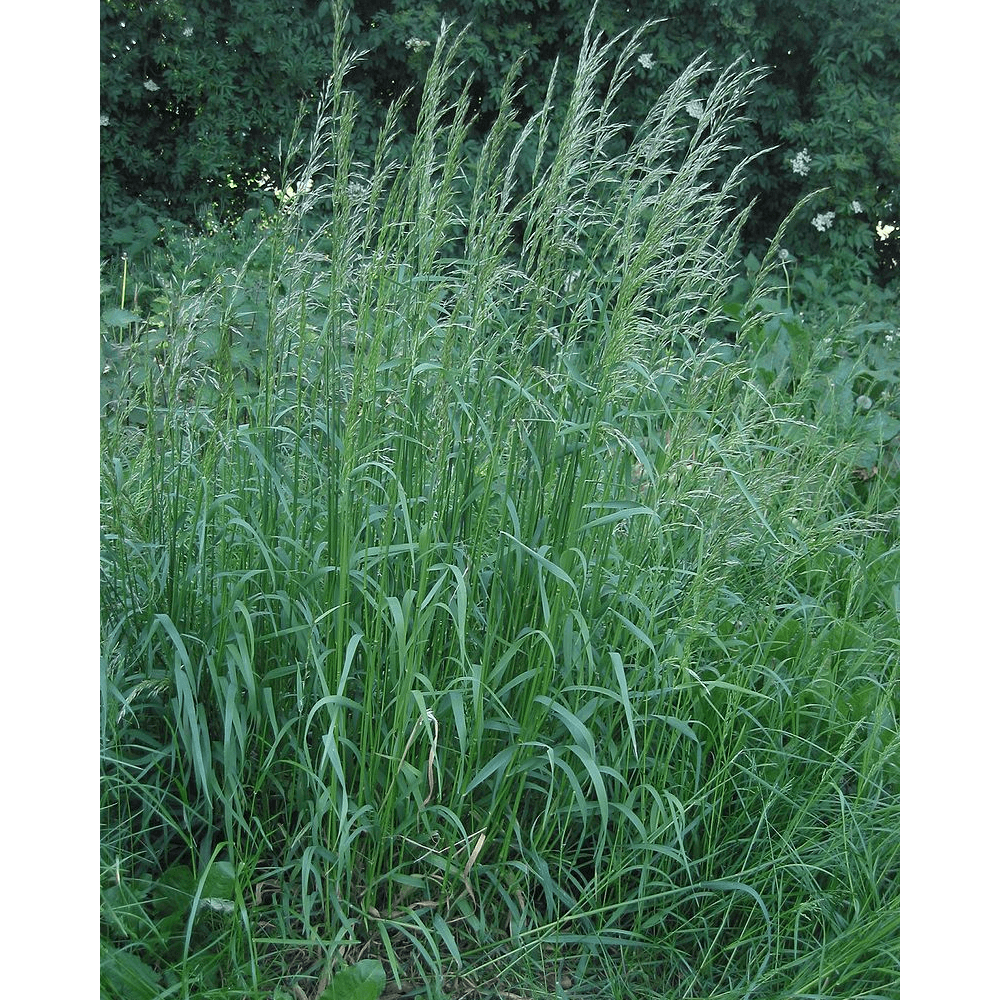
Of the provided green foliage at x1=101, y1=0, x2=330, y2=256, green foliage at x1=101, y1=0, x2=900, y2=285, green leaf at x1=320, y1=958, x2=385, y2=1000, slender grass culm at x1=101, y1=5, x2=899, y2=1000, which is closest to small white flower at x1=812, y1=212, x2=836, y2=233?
green foliage at x1=101, y1=0, x2=900, y2=285

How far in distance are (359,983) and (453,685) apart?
0.60 meters

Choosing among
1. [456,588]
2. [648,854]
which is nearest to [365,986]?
[648,854]

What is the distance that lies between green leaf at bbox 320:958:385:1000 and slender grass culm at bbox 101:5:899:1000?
0.02 metres

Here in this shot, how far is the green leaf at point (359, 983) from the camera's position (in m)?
1.69

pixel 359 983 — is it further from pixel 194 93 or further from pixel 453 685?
pixel 194 93

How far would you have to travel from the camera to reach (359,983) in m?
1.71

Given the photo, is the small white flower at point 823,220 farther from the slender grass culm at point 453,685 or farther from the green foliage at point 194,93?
the slender grass culm at point 453,685

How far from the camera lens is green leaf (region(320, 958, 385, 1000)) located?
169cm

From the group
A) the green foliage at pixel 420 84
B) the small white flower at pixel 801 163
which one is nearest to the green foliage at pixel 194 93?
the green foliage at pixel 420 84

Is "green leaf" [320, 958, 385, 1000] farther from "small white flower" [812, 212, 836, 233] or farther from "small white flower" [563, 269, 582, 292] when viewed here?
"small white flower" [812, 212, 836, 233]

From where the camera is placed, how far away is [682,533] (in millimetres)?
2766

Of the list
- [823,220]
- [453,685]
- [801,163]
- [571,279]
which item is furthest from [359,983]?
[801,163]

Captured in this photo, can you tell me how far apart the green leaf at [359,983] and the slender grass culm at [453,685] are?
0.05 feet
